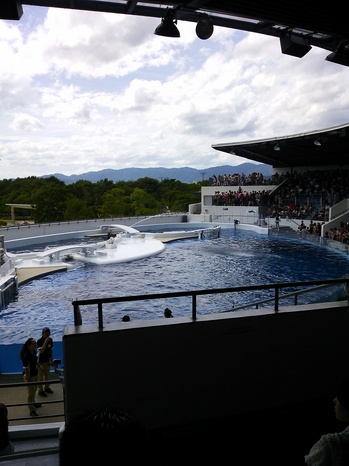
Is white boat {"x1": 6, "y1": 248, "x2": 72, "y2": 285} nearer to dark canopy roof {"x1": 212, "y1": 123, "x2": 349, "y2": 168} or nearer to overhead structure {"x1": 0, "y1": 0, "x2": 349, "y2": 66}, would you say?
overhead structure {"x1": 0, "y1": 0, "x2": 349, "y2": 66}

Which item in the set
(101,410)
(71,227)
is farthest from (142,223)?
(101,410)

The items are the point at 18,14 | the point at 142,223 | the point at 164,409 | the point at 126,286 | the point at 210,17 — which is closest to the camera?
the point at 164,409

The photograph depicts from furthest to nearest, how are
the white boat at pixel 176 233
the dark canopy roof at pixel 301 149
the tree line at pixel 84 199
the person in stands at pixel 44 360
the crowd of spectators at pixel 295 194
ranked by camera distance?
1. the tree line at pixel 84 199
2. the crowd of spectators at pixel 295 194
3. the white boat at pixel 176 233
4. the dark canopy roof at pixel 301 149
5. the person in stands at pixel 44 360

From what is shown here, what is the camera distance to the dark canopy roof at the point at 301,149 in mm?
24172

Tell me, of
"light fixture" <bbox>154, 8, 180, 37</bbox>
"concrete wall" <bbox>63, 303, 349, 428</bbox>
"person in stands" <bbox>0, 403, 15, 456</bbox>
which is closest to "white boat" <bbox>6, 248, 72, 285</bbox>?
"light fixture" <bbox>154, 8, 180, 37</bbox>

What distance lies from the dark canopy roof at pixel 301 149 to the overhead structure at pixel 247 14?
18050mm

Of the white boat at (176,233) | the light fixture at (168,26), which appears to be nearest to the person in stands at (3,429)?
the light fixture at (168,26)

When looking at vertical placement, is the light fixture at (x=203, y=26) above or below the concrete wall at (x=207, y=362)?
above

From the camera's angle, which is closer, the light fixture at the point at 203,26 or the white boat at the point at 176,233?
the light fixture at the point at 203,26

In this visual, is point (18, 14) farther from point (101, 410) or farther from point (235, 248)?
point (235, 248)

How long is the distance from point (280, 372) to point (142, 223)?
29.8m

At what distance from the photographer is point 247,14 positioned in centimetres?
423

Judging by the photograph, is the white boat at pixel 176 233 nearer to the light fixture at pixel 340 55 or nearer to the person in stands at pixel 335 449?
the light fixture at pixel 340 55

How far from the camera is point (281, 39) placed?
16.8 ft
